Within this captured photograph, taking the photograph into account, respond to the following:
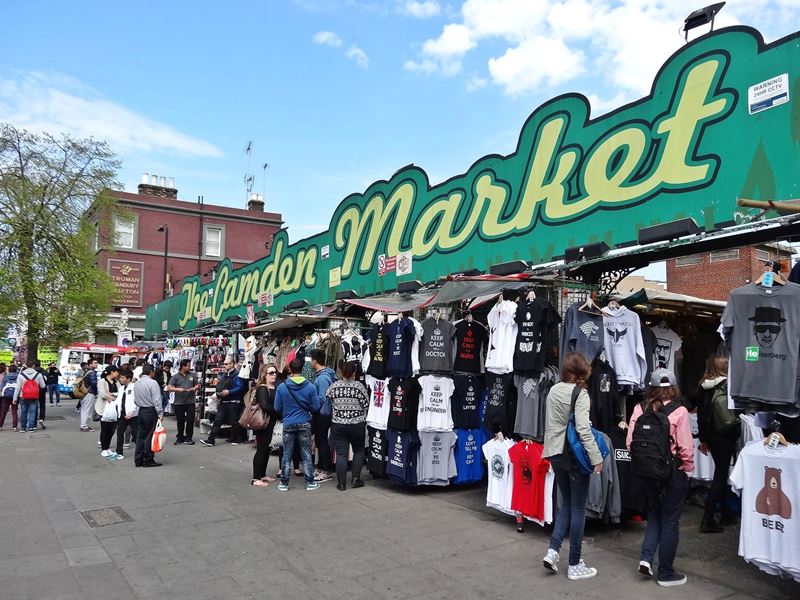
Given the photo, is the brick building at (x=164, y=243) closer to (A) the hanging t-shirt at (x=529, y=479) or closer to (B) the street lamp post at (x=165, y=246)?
(B) the street lamp post at (x=165, y=246)

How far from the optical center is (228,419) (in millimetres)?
13781

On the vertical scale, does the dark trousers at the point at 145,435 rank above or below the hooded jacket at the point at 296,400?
below

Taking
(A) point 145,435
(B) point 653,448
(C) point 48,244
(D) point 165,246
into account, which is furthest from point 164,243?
(B) point 653,448

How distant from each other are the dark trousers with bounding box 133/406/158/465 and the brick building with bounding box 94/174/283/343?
24.3 meters

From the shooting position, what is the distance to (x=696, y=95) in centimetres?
686

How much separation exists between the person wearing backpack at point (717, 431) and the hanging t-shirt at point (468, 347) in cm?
274

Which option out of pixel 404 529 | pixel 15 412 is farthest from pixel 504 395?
pixel 15 412

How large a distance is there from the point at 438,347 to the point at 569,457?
2.94m

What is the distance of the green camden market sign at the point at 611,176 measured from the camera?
6.20 metres

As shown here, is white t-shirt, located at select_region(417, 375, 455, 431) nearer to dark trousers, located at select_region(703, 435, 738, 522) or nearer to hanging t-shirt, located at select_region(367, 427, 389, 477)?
hanging t-shirt, located at select_region(367, 427, 389, 477)

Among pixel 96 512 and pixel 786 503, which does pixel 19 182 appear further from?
pixel 786 503

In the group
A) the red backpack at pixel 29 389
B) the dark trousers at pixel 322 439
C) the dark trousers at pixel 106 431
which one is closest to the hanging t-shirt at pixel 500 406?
the dark trousers at pixel 322 439

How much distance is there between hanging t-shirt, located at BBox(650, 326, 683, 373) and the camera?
293 inches

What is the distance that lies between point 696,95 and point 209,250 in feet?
112
